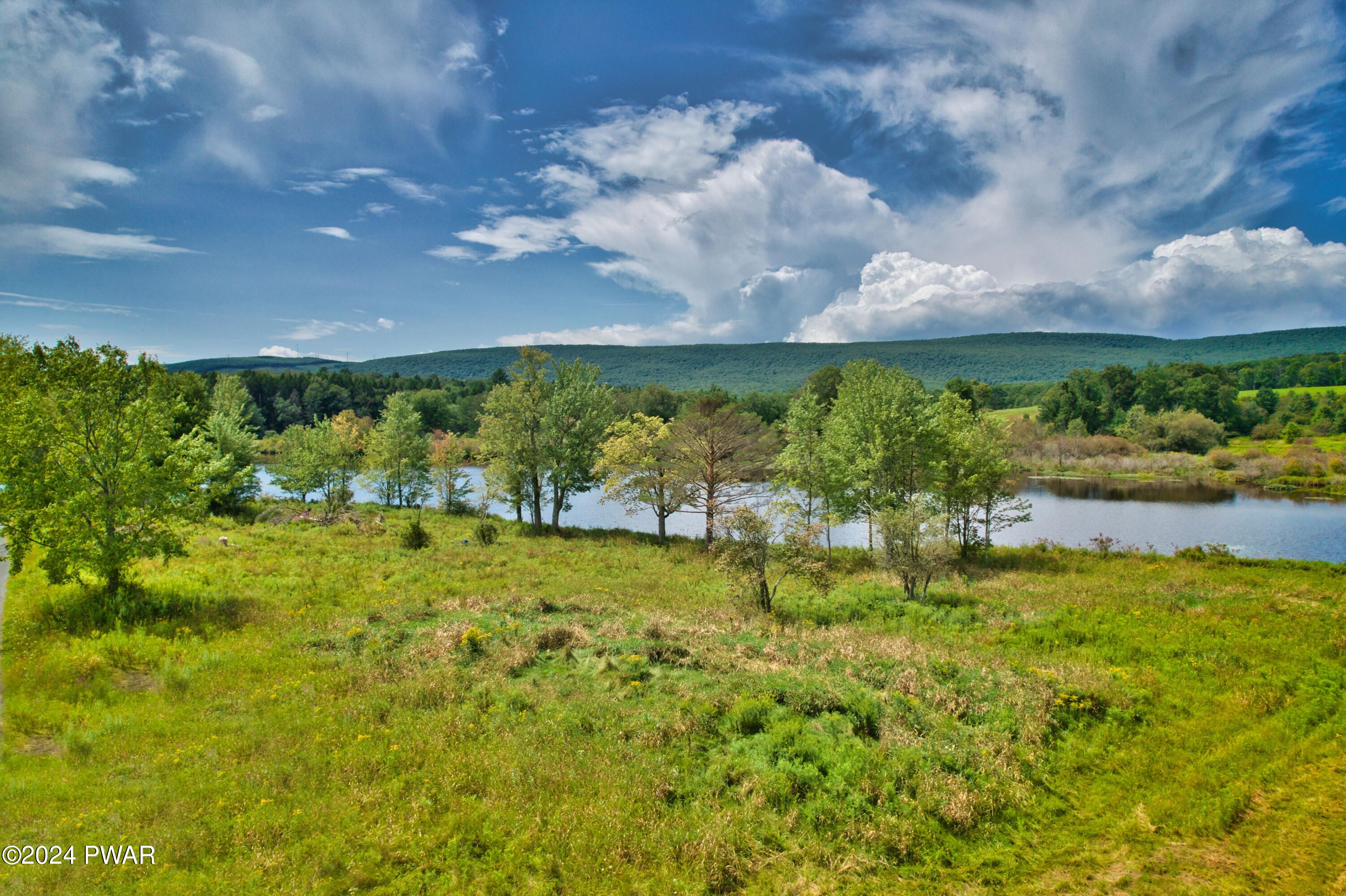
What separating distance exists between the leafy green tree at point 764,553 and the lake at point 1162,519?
21.9 meters

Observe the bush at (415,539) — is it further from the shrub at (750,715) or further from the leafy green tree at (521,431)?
the shrub at (750,715)

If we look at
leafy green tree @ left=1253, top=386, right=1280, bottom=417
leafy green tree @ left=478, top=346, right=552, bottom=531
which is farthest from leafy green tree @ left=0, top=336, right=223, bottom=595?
leafy green tree @ left=1253, top=386, right=1280, bottom=417

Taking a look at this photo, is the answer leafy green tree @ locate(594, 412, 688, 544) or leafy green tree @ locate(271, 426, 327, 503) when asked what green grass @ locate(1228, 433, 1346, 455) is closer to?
leafy green tree @ locate(594, 412, 688, 544)

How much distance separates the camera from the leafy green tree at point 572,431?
37.3 metres

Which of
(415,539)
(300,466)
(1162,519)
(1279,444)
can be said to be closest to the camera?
(415,539)

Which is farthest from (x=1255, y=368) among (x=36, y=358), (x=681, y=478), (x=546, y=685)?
(x=36, y=358)

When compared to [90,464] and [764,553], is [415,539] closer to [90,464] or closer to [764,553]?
[90,464]

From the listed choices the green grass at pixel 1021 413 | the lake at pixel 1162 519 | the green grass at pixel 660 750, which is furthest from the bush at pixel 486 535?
the green grass at pixel 1021 413

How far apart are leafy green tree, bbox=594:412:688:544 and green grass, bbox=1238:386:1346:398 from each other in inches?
4889

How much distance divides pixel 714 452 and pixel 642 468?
5100mm

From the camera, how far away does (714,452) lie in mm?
30594

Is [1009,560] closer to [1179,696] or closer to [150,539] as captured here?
[1179,696]

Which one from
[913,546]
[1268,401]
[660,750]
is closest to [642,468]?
[913,546]

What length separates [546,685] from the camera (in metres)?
10.9
